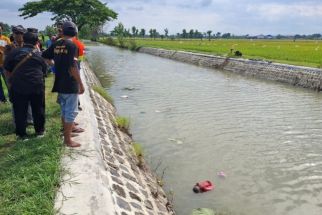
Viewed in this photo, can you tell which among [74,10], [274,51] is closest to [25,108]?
[274,51]

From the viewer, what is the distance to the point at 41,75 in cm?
643

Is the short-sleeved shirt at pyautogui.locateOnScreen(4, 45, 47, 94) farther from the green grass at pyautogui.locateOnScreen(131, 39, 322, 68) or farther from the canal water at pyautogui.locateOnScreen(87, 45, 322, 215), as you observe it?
the green grass at pyautogui.locateOnScreen(131, 39, 322, 68)

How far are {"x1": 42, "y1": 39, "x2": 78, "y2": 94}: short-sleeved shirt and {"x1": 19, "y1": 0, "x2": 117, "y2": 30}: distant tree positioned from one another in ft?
123

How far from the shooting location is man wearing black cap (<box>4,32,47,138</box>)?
6246 millimetres

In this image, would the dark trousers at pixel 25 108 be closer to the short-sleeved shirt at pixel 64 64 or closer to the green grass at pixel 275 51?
the short-sleeved shirt at pixel 64 64

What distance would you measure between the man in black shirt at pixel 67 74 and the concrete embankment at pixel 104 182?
1.79 ft

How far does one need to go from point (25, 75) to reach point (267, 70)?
1888cm

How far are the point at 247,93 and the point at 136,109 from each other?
618 cm

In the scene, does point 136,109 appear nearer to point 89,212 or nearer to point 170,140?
point 170,140

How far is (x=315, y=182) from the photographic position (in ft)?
23.5

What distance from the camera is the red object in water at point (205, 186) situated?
6723 millimetres

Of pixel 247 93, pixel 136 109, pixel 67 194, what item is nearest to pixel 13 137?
pixel 67 194

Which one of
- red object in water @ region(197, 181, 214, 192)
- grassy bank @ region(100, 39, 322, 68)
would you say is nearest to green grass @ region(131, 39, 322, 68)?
grassy bank @ region(100, 39, 322, 68)

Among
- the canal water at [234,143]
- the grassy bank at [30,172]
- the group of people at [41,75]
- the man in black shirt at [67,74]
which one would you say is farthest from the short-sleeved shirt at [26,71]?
the canal water at [234,143]
